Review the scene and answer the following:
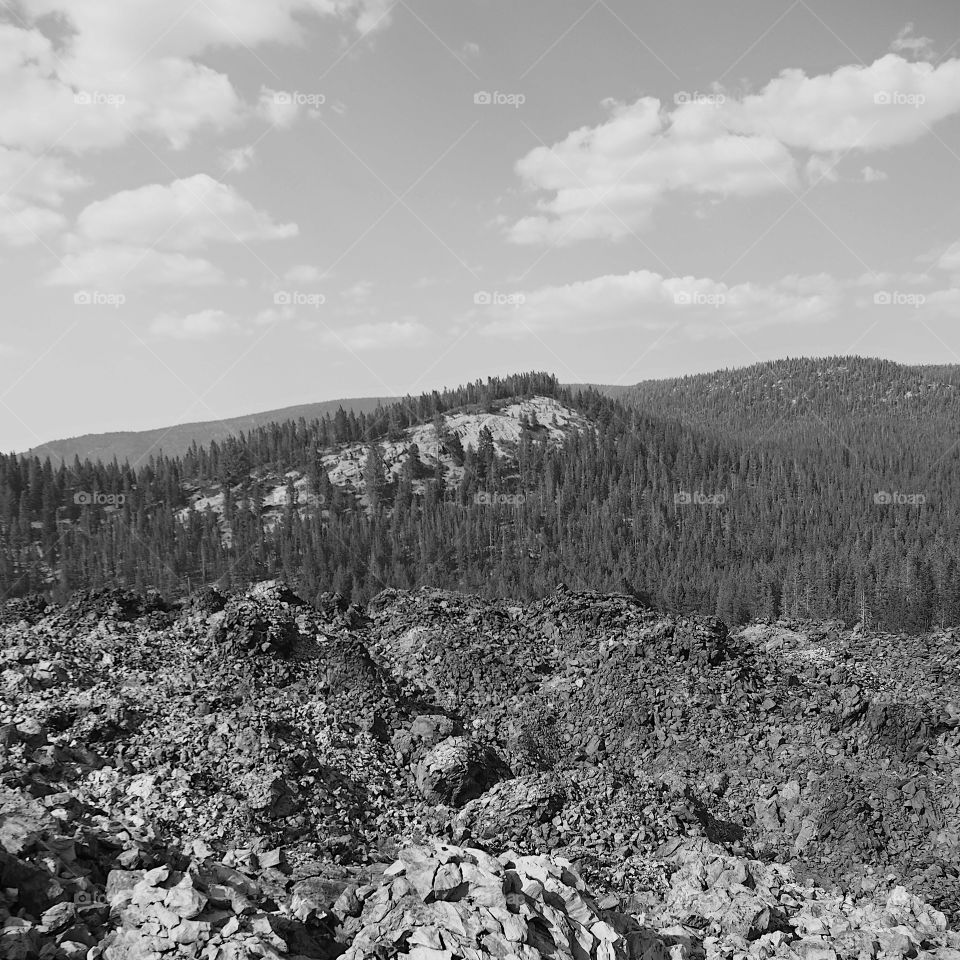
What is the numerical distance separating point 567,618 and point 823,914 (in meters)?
20.3

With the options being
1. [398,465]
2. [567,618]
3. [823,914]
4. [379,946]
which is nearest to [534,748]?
[567,618]

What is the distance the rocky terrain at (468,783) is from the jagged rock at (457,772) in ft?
0.34

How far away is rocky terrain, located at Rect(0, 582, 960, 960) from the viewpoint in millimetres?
13789

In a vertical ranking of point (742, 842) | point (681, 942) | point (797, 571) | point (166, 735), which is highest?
point (166, 735)

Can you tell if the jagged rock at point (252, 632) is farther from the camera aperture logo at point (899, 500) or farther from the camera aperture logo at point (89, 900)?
the camera aperture logo at point (899, 500)

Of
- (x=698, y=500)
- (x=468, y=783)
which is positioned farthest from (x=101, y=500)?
(x=468, y=783)

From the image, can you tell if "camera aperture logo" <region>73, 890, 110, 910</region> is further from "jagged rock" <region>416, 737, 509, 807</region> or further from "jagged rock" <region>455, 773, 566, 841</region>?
"jagged rock" <region>416, 737, 509, 807</region>

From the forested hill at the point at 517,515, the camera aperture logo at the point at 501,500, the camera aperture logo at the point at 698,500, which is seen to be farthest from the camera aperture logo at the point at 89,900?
the camera aperture logo at the point at 698,500

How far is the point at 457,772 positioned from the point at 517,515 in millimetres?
110524

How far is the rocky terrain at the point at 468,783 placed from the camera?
13789 millimetres

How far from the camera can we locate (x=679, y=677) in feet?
101

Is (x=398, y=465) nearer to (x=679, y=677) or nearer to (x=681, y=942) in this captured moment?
(x=679, y=677)

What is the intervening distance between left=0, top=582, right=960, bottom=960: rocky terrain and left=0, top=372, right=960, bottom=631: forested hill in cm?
4850

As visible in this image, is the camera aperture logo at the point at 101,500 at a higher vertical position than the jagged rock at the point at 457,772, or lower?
higher
